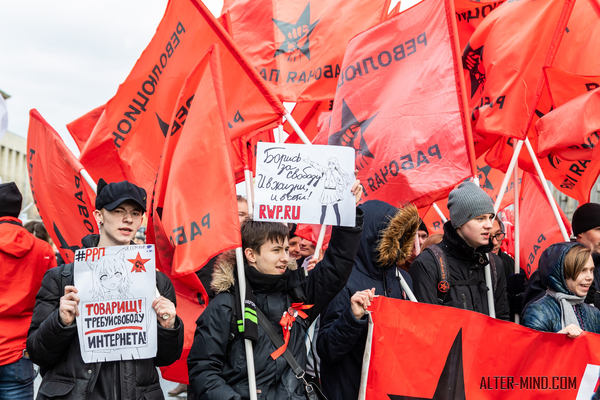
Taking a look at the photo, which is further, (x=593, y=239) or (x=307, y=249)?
(x=307, y=249)

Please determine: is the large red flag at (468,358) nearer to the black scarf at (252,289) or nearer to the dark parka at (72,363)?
the black scarf at (252,289)

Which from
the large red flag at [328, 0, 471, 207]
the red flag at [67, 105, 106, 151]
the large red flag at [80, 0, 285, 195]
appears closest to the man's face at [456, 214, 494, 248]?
the large red flag at [328, 0, 471, 207]

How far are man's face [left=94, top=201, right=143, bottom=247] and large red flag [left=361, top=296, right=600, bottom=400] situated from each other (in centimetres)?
147

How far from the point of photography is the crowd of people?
2736 millimetres

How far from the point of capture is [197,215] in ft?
11.0

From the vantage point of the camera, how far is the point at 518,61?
467cm

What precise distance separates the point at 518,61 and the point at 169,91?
3.09 metres

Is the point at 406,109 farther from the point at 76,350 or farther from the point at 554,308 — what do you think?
the point at 76,350

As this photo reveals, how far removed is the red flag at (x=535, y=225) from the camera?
5.89m

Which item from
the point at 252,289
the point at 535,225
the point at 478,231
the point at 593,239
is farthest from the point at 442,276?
the point at 535,225

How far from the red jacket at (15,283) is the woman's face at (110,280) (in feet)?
5.71

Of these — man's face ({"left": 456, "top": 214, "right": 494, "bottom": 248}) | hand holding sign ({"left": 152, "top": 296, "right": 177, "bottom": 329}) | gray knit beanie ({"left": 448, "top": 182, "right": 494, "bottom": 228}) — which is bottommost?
hand holding sign ({"left": 152, "top": 296, "right": 177, "bottom": 329})

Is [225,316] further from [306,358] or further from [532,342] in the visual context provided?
[532,342]

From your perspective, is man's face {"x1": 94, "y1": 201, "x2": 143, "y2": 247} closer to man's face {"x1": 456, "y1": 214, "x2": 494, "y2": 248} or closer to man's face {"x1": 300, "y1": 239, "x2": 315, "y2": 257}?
man's face {"x1": 456, "y1": 214, "x2": 494, "y2": 248}
